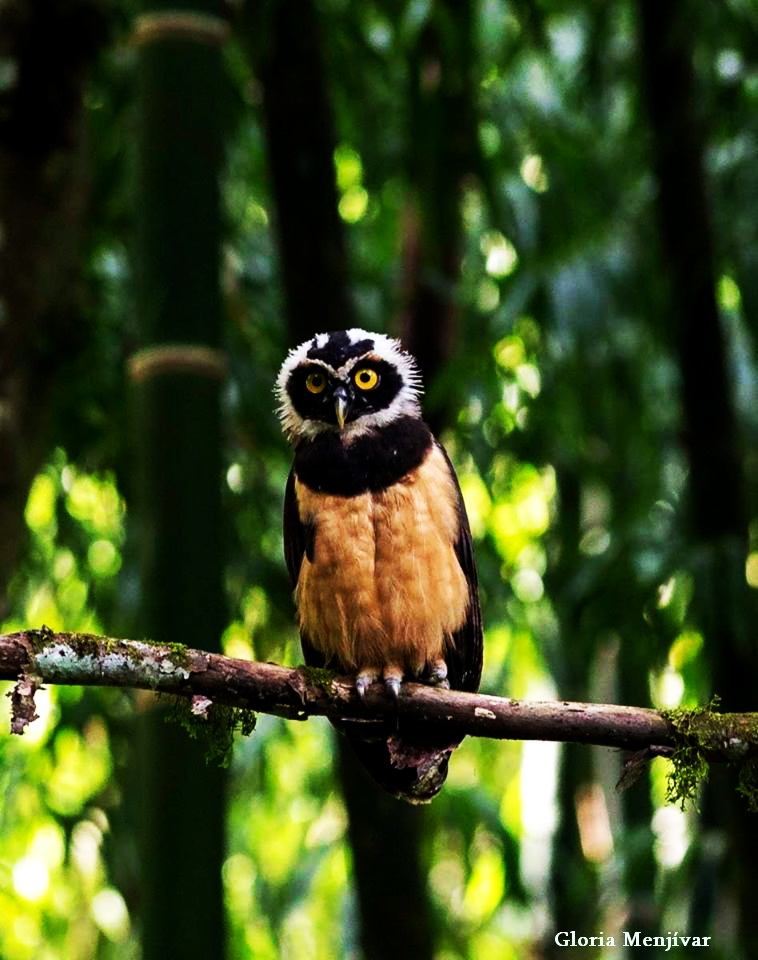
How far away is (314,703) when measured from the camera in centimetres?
226

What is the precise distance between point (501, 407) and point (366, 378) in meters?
1.17

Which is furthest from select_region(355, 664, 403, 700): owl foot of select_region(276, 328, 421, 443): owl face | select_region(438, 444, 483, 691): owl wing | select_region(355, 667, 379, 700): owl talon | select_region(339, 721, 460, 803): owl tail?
select_region(276, 328, 421, 443): owl face

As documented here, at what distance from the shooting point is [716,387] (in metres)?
3.74

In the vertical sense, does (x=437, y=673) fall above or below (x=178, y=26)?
below

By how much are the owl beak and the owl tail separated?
64 centimetres

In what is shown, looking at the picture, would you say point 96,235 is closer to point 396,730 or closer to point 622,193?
point 622,193

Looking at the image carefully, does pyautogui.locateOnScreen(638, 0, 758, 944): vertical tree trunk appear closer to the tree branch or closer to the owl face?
the owl face

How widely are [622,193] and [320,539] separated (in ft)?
6.46

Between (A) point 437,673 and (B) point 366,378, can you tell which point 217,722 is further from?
(B) point 366,378

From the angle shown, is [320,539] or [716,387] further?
[716,387]

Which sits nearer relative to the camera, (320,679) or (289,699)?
(289,699)

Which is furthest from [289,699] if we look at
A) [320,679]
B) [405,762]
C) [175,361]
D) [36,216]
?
[36,216]

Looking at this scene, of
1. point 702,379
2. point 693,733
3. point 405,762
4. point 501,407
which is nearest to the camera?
point 693,733

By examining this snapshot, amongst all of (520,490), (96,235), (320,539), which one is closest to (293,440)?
(320,539)
